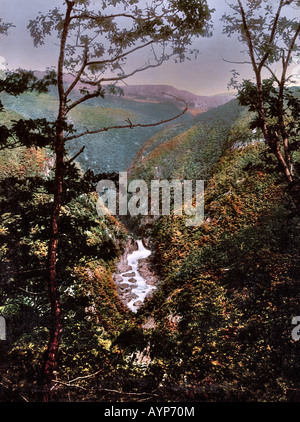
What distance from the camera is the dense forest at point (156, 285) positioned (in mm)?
6125

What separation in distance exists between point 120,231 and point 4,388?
9.83 metres

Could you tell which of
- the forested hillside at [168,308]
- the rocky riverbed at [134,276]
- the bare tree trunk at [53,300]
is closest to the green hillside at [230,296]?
the forested hillside at [168,308]

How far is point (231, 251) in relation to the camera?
1076cm

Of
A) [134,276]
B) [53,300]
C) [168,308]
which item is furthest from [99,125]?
[53,300]

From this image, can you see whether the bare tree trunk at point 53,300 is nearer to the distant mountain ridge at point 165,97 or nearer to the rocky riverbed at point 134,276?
the rocky riverbed at point 134,276

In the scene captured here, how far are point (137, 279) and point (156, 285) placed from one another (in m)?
1.23

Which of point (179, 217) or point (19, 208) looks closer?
point (19, 208)

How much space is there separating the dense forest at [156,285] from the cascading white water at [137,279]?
404 millimetres

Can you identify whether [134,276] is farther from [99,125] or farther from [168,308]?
[99,125]

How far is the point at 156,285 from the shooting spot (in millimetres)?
11461

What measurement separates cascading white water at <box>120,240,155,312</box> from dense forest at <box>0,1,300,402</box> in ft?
1.32

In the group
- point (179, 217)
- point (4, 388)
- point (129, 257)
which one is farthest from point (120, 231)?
point (4, 388)
